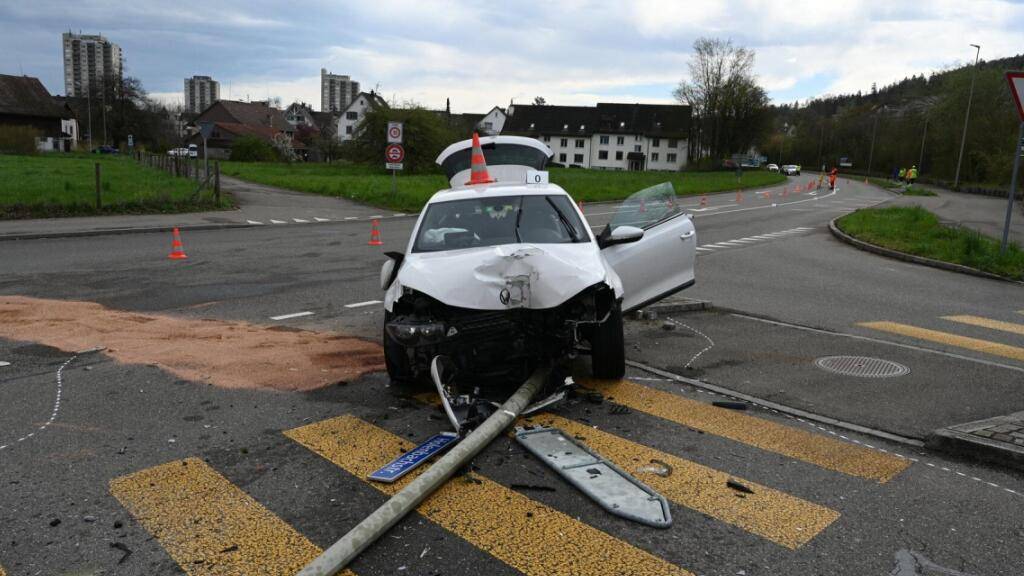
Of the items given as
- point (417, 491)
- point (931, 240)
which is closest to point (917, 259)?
point (931, 240)

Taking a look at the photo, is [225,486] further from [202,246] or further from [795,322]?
[202,246]

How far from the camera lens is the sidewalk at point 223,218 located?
696 inches

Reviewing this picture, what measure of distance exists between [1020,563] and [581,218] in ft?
14.6

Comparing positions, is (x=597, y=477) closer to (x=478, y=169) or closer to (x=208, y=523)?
(x=208, y=523)

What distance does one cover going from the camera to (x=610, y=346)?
6.36 m

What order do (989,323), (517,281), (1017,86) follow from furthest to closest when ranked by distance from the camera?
(1017,86)
(989,323)
(517,281)

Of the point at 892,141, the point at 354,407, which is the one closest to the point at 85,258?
the point at 354,407

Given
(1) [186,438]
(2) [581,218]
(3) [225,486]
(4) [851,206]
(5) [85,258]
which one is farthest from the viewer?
(4) [851,206]

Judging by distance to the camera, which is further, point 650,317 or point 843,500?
point 650,317

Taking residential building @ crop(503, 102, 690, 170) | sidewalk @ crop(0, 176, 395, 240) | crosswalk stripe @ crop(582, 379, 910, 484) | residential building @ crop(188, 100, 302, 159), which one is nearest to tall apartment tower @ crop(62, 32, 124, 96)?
residential building @ crop(188, 100, 302, 159)

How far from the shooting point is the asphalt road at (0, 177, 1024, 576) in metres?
3.64

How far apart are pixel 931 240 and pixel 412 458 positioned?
17.9 metres

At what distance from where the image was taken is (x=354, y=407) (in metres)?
5.87

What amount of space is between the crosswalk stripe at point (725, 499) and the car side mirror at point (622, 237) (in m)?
2.53
